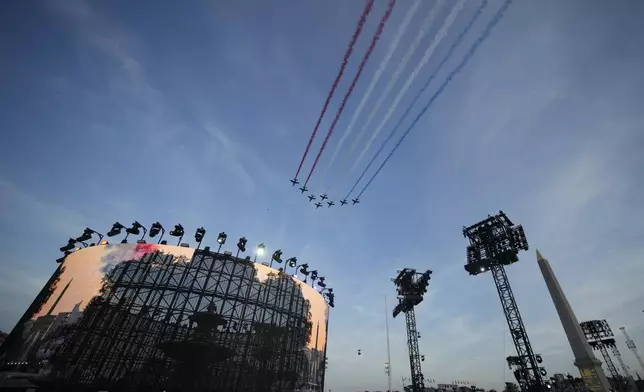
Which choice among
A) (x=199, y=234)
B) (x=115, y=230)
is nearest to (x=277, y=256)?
(x=199, y=234)

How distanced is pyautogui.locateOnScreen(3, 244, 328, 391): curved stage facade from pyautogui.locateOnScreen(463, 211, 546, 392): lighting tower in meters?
29.7

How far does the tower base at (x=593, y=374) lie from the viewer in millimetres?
A: 35625

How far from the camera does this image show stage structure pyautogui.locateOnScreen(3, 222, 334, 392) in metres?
35.3

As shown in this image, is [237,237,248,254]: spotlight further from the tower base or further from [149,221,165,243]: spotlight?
the tower base

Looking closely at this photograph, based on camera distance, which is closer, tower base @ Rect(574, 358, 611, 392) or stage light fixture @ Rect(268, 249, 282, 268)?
tower base @ Rect(574, 358, 611, 392)

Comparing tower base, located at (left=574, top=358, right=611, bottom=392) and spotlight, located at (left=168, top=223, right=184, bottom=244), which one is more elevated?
spotlight, located at (left=168, top=223, right=184, bottom=244)

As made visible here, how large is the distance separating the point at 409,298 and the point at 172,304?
35.3 m

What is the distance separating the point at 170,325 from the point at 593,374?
55.3m

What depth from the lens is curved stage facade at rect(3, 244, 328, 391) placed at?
35.4 metres

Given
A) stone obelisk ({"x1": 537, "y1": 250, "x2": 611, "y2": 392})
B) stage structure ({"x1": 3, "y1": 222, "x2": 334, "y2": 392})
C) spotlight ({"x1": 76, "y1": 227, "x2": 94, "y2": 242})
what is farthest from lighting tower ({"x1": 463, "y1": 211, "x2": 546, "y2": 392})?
spotlight ({"x1": 76, "y1": 227, "x2": 94, "y2": 242})

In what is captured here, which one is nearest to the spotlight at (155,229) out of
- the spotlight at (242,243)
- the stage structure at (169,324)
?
the stage structure at (169,324)

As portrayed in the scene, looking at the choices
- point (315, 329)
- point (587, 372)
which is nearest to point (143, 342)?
point (315, 329)

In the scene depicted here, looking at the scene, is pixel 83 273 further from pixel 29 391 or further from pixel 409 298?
pixel 409 298

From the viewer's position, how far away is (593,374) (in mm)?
35938
